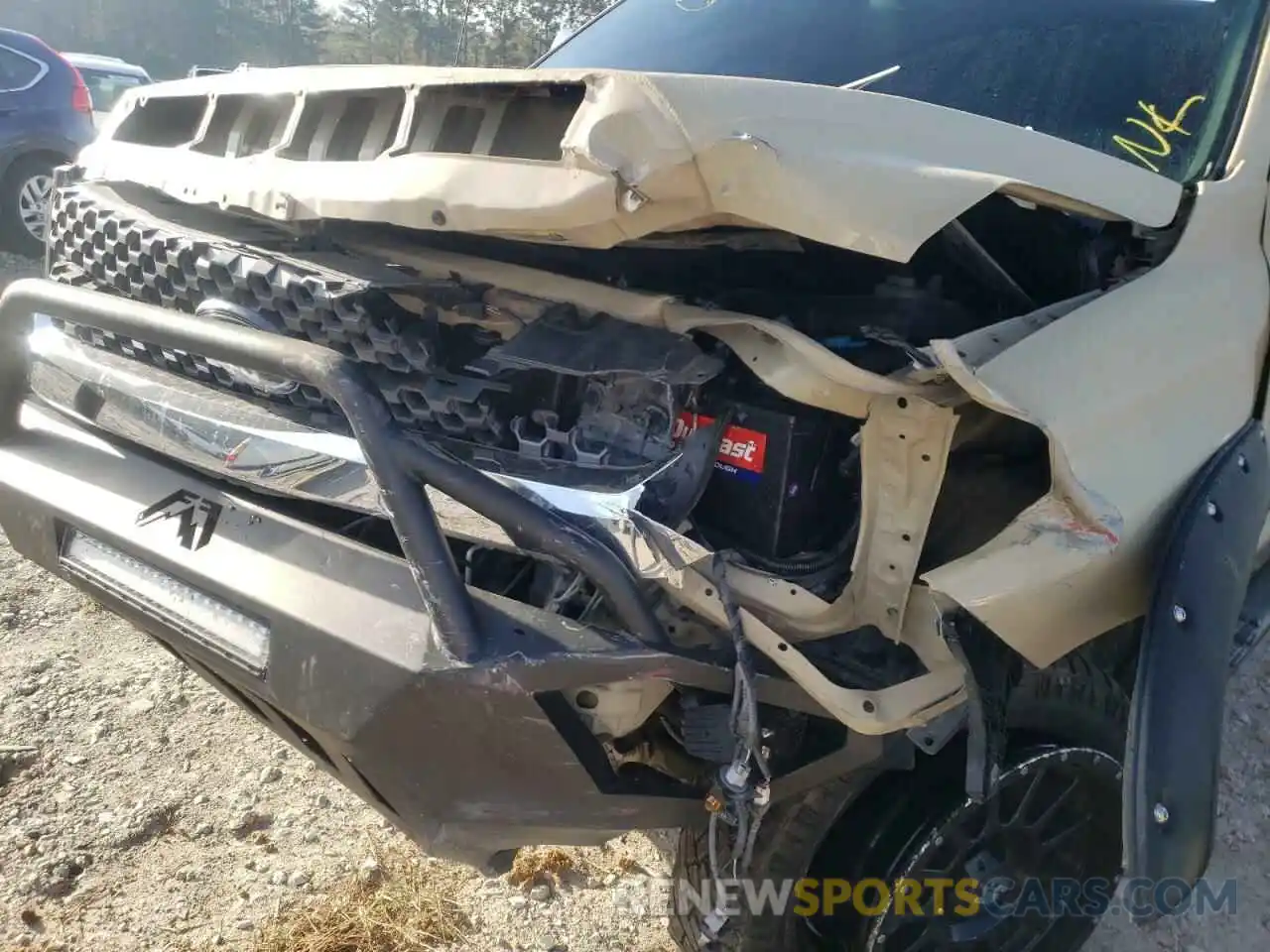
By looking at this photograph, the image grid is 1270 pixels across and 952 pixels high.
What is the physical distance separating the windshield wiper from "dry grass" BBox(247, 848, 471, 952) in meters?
2.22

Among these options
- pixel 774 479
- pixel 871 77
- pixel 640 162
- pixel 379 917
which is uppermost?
pixel 871 77

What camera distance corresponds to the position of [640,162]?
1.50m

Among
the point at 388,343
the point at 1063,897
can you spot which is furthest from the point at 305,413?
the point at 1063,897

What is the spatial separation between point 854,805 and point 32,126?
8185 mm

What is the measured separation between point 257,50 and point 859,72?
36194 millimetres

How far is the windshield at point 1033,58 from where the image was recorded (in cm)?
235

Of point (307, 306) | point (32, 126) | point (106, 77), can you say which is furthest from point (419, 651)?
point (106, 77)

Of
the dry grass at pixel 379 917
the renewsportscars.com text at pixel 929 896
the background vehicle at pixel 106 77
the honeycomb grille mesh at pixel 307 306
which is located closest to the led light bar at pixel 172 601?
the honeycomb grille mesh at pixel 307 306

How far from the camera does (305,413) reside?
211 centimetres

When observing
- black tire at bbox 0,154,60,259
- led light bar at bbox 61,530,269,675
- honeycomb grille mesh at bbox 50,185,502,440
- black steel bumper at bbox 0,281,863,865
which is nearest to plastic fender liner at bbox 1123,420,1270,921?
black steel bumper at bbox 0,281,863,865

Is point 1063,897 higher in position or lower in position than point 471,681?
lower

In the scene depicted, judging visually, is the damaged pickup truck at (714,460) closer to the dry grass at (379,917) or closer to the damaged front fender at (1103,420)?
the damaged front fender at (1103,420)

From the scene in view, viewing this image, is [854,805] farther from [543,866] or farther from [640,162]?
[640,162]

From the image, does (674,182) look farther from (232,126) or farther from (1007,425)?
(232,126)
